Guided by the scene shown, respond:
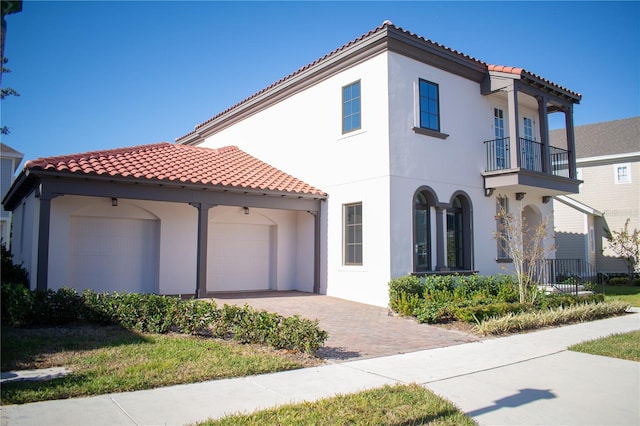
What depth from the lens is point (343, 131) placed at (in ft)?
49.8

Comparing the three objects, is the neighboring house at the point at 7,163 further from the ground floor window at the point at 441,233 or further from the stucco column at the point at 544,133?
the stucco column at the point at 544,133

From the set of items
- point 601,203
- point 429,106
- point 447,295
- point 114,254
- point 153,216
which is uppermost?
point 429,106

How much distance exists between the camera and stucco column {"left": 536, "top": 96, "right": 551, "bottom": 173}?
16625 mm

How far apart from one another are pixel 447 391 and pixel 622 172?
25988 millimetres

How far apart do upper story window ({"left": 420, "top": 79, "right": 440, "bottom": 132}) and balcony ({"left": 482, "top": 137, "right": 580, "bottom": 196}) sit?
97.0 inches

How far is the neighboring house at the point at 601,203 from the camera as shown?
25734 millimetres

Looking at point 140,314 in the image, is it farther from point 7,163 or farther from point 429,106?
point 7,163

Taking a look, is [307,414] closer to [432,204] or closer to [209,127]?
[432,204]

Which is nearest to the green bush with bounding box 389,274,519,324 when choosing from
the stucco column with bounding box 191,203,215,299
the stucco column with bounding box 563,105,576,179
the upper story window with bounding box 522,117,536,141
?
the stucco column with bounding box 191,203,215,299

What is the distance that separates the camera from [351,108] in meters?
15.0

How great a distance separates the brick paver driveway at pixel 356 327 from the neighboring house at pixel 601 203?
1710 cm

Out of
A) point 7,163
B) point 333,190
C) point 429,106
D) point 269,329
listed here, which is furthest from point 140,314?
point 7,163

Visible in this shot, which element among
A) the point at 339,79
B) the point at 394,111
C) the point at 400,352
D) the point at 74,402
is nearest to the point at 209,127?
the point at 339,79

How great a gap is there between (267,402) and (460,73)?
13.1 m
